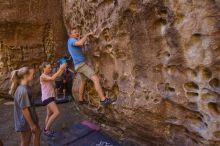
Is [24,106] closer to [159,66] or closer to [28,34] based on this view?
[159,66]

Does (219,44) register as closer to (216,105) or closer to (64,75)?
(216,105)

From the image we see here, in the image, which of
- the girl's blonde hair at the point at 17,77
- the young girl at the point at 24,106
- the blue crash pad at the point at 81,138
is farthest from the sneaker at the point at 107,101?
the girl's blonde hair at the point at 17,77

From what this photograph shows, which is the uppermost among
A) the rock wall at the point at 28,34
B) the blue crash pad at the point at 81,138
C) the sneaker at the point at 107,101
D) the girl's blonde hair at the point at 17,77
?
the rock wall at the point at 28,34

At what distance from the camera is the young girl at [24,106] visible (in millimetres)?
4395

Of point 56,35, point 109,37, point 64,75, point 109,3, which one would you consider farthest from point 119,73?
point 56,35

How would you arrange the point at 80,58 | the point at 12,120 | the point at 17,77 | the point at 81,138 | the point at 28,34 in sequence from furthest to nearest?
the point at 28,34, the point at 12,120, the point at 80,58, the point at 81,138, the point at 17,77

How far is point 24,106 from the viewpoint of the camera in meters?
4.38

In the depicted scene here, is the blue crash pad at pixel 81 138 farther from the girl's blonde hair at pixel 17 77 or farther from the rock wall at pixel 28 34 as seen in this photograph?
the rock wall at pixel 28 34

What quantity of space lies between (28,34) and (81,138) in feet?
10.8

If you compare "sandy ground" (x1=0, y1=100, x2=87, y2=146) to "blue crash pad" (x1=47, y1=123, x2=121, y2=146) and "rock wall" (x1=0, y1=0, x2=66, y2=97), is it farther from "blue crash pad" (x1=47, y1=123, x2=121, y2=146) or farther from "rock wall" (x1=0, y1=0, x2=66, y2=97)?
"rock wall" (x1=0, y1=0, x2=66, y2=97)

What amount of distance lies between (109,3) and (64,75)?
3.03m

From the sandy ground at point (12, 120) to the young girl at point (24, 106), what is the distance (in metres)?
0.89

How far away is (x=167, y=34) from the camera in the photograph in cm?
400

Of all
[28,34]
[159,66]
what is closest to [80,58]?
[159,66]
